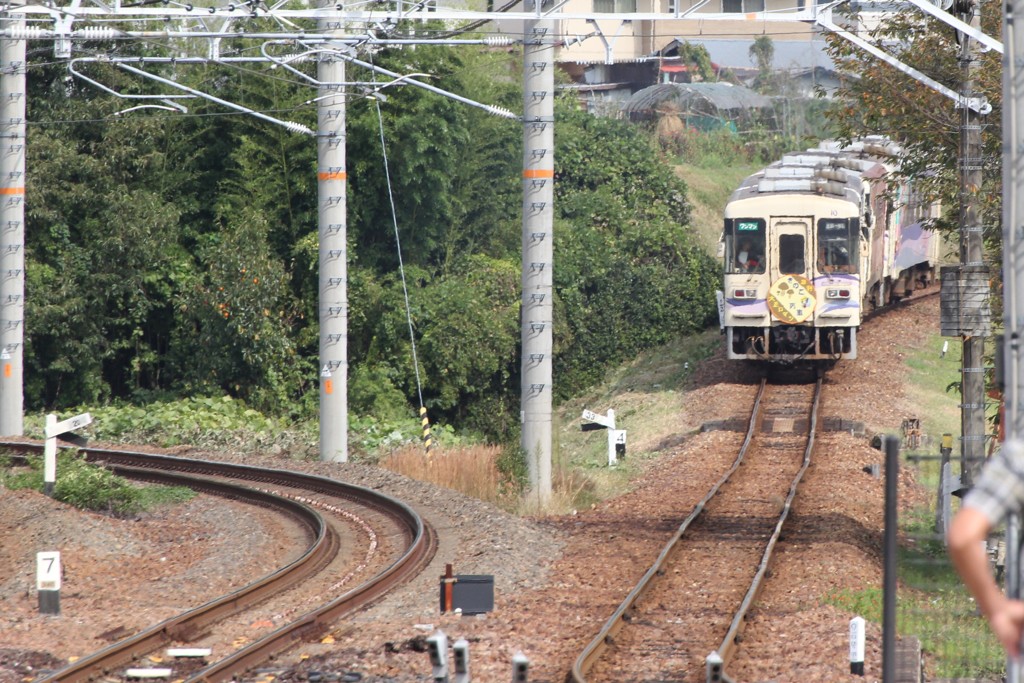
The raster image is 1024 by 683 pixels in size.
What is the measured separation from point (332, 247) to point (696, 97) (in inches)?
1577

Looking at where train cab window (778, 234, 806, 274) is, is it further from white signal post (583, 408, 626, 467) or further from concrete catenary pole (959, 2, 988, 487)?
concrete catenary pole (959, 2, 988, 487)

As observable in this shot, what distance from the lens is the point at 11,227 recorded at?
81.8 ft

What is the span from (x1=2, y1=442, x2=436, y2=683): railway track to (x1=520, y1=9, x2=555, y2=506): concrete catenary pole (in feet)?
7.58

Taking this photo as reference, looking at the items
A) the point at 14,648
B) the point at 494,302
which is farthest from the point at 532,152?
the point at 494,302

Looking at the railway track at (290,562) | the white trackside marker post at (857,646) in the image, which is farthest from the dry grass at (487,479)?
the white trackside marker post at (857,646)

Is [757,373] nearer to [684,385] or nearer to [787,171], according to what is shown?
[684,385]

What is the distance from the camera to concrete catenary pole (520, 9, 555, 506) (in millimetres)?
17750

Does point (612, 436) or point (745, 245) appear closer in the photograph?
point (612, 436)

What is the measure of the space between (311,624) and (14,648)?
84.0 inches

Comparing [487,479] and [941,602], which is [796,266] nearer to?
[487,479]

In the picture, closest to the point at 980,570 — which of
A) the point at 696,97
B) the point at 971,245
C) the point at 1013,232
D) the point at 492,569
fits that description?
the point at 1013,232

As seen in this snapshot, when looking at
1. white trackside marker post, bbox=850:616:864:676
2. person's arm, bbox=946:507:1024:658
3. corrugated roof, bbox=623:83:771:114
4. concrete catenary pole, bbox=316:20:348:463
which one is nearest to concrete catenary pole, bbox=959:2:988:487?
white trackside marker post, bbox=850:616:864:676

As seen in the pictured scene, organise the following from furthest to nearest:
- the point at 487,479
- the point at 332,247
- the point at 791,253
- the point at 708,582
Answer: the point at 791,253 < the point at 332,247 < the point at 487,479 < the point at 708,582

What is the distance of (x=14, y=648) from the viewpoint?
9828 mm
